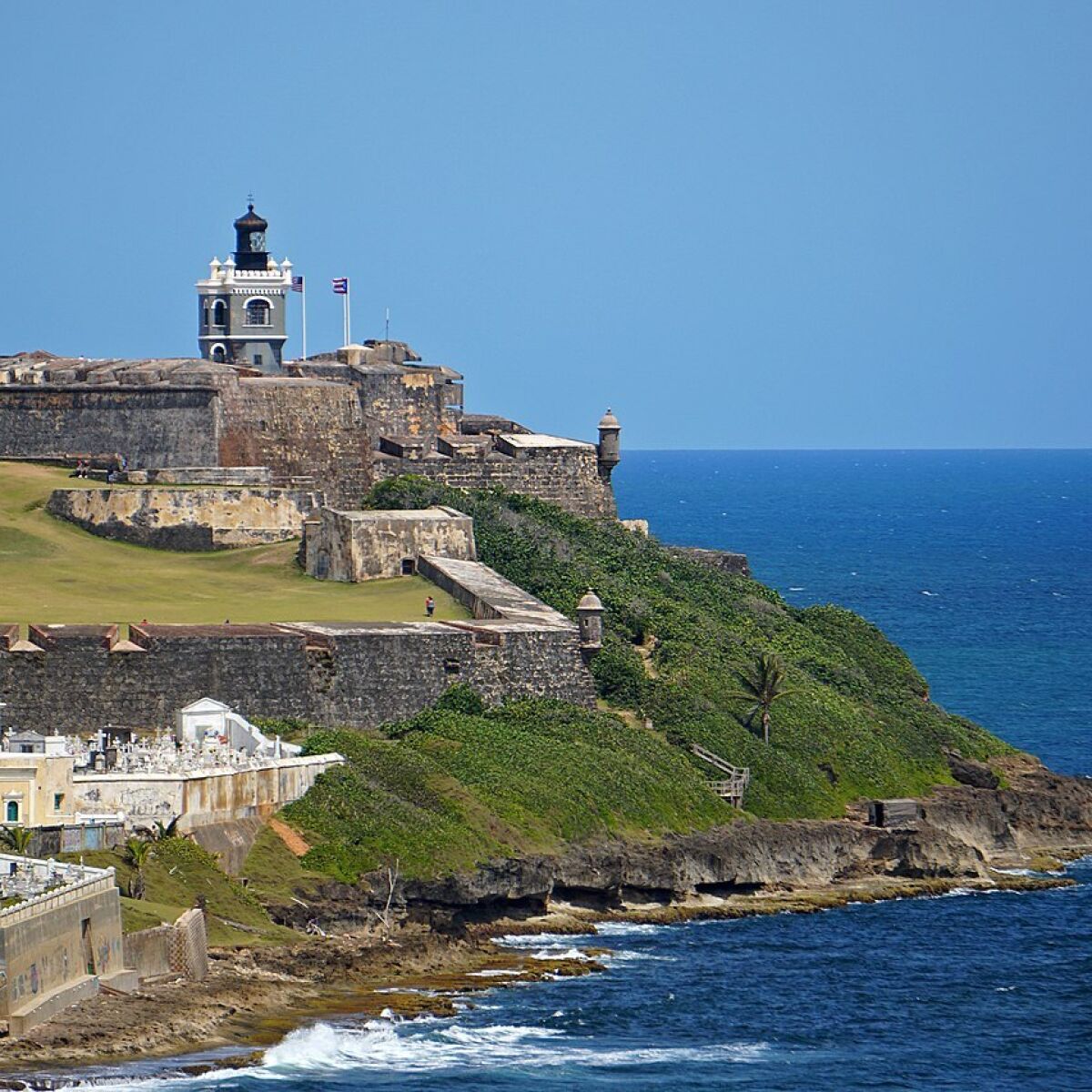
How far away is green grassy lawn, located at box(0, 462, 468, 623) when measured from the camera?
219 feet

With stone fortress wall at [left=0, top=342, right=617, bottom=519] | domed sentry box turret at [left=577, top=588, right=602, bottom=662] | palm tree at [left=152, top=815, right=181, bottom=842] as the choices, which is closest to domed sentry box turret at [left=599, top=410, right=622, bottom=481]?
stone fortress wall at [left=0, top=342, right=617, bottom=519]

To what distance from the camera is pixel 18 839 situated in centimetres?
5162

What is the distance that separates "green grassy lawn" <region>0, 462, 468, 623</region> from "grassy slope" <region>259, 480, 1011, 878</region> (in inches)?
167

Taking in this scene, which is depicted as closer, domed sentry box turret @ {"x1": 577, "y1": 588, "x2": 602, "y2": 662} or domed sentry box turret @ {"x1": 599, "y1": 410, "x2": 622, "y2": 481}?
domed sentry box turret @ {"x1": 577, "y1": 588, "x2": 602, "y2": 662}

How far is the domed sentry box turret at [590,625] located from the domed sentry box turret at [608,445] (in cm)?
1638

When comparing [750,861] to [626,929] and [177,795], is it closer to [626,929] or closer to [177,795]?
[626,929]

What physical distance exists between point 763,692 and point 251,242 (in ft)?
116

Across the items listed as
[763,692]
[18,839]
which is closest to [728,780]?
[763,692]

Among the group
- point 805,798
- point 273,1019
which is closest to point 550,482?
point 805,798

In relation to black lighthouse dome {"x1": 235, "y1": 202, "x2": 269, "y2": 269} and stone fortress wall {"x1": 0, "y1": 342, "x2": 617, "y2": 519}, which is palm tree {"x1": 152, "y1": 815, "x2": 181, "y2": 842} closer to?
stone fortress wall {"x1": 0, "y1": 342, "x2": 617, "y2": 519}

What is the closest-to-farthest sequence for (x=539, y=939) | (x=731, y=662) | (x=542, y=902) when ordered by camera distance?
1. (x=539, y=939)
2. (x=542, y=902)
3. (x=731, y=662)

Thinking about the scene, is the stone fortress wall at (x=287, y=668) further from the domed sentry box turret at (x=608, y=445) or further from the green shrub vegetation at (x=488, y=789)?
the domed sentry box turret at (x=608, y=445)

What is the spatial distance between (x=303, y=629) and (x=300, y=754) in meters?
5.41

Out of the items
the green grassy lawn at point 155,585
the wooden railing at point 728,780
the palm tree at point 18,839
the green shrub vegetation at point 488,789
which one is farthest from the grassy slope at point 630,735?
the palm tree at point 18,839
